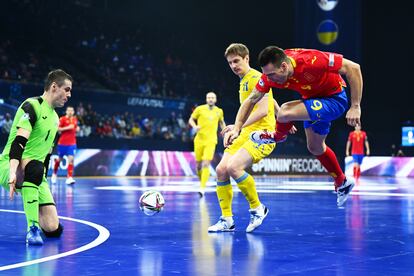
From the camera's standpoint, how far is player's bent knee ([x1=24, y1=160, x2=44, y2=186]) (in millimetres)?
6055

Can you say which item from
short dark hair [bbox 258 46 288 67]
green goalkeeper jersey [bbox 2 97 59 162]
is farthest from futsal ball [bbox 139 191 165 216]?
short dark hair [bbox 258 46 288 67]

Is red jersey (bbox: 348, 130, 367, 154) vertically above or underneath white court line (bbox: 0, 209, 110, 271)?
above

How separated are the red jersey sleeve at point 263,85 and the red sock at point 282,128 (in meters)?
0.44

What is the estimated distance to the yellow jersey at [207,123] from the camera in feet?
46.3

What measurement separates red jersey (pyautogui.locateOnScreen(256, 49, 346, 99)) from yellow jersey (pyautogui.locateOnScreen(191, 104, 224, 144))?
7420 millimetres

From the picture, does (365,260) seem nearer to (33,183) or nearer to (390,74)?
(33,183)

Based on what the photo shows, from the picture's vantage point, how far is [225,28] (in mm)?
39875

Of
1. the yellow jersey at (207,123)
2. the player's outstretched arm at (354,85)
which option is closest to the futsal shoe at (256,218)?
the player's outstretched arm at (354,85)

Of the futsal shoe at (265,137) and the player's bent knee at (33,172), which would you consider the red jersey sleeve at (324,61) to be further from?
the player's bent knee at (33,172)

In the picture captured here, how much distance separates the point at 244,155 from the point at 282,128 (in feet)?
1.91

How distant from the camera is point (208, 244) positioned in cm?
604

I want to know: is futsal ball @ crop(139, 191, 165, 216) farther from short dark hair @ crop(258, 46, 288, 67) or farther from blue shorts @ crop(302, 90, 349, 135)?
short dark hair @ crop(258, 46, 288, 67)

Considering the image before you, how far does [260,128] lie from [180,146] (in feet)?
64.4

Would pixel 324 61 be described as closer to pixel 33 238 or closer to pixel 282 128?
pixel 282 128
